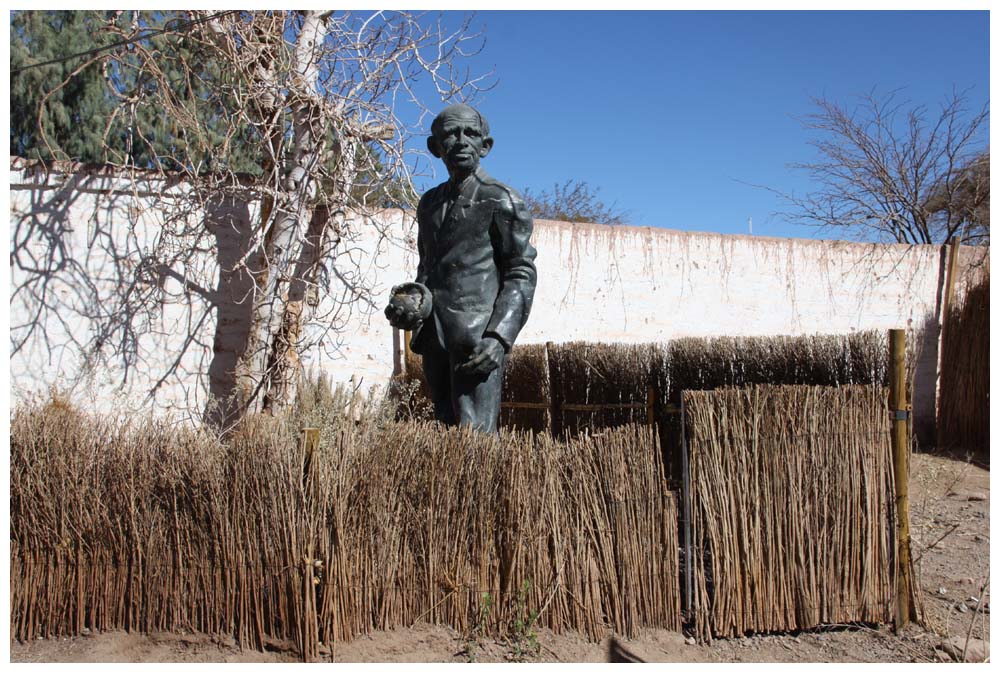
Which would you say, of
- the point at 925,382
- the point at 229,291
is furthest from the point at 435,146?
the point at 925,382

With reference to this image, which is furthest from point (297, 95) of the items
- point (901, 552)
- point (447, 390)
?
point (901, 552)

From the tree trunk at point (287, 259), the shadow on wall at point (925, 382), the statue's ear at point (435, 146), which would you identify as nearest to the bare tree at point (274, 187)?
the tree trunk at point (287, 259)

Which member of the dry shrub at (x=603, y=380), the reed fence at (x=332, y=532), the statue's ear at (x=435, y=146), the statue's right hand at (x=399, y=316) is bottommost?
the reed fence at (x=332, y=532)

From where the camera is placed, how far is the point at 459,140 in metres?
3.42

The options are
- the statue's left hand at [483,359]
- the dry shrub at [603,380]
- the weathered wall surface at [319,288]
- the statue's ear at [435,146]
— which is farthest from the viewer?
the weathered wall surface at [319,288]

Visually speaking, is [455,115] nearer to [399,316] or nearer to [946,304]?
[399,316]

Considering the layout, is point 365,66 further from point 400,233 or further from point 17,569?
point 17,569

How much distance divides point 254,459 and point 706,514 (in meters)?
1.70

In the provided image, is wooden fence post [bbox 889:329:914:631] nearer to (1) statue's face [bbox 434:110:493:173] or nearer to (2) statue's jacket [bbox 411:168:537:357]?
(2) statue's jacket [bbox 411:168:537:357]

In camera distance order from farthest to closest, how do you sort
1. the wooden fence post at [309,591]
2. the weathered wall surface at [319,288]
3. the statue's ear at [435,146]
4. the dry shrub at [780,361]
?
1. the weathered wall surface at [319,288]
2. the dry shrub at [780,361]
3. the statue's ear at [435,146]
4. the wooden fence post at [309,591]

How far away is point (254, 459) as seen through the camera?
2.79 meters

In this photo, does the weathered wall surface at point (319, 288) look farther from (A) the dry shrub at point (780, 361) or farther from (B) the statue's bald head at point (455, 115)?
(B) the statue's bald head at point (455, 115)

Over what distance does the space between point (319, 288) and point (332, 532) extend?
4.19 m

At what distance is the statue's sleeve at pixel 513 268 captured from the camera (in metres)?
3.40
